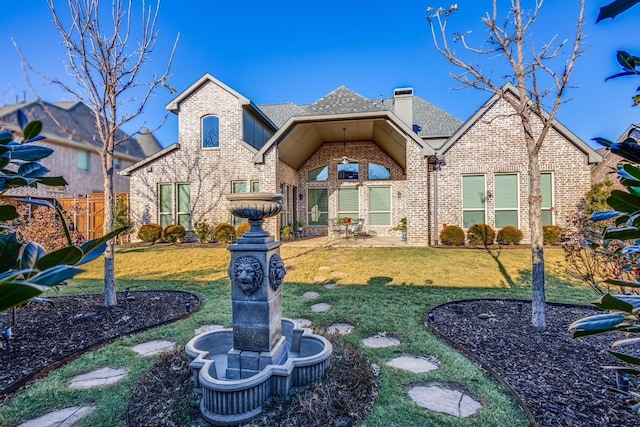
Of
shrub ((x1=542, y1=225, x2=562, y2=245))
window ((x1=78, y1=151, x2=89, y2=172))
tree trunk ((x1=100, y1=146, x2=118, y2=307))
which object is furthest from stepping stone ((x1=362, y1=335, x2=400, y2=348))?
window ((x1=78, y1=151, x2=89, y2=172))

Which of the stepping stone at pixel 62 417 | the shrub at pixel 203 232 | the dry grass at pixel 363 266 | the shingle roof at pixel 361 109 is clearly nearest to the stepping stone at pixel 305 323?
the dry grass at pixel 363 266

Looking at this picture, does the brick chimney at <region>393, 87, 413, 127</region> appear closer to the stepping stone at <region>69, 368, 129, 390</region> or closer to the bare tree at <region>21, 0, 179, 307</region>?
the bare tree at <region>21, 0, 179, 307</region>

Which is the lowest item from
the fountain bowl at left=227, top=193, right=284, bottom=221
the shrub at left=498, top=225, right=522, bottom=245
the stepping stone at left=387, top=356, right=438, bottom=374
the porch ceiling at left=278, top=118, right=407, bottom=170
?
the stepping stone at left=387, top=356, right=438, bottom=374

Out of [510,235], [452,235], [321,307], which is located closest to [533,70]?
[321,307]

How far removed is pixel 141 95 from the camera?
5211 millimetres

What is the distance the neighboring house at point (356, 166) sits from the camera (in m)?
10.6

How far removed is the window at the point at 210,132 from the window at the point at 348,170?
5454 mm

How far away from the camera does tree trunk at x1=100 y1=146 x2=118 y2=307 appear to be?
497 centimetres

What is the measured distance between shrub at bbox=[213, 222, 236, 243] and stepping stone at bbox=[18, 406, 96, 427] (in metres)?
9.27

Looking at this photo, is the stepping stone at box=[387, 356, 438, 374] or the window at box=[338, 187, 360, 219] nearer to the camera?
the stepping stone at box=[387, 356, 438, 374]

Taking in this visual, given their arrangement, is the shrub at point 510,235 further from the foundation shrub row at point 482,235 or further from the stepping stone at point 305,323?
the stepping stone at point 305,323

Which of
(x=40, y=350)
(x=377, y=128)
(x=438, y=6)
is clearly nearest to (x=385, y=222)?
(x=377, y=128)

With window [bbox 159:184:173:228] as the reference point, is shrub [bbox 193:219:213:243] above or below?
below

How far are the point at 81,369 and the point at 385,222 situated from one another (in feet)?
40.3
